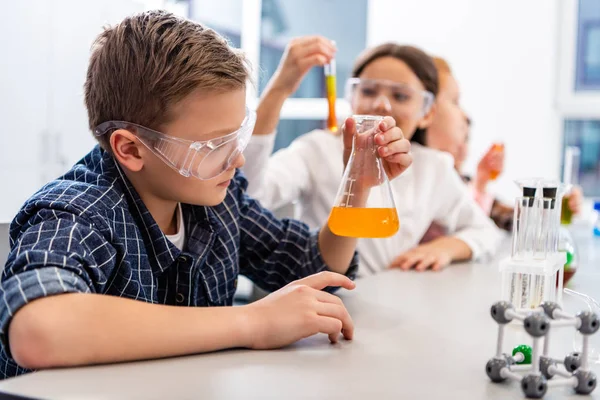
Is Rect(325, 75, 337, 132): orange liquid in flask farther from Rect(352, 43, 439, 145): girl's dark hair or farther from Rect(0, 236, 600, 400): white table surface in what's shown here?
Rect(0, 236, 600, 400): white table surface

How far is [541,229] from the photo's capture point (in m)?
1.12

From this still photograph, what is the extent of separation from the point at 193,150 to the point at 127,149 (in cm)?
11

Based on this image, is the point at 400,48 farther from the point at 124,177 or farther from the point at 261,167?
the point at 124,177

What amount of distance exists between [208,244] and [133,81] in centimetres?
32

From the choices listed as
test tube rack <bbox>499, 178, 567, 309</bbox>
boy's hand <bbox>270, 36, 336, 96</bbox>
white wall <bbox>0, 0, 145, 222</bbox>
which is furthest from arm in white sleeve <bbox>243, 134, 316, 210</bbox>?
white wall <bbox>0, 0, 145, 222</bbox>

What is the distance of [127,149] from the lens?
108 cm

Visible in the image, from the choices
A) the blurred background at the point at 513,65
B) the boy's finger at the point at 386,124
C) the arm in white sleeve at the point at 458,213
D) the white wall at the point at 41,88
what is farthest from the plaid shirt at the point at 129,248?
the blurred background at the point at 513,65

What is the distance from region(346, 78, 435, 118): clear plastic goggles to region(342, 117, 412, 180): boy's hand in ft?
1.95

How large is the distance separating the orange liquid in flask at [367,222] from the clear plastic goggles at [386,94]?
729 mm

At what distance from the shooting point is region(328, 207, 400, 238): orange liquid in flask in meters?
1.16

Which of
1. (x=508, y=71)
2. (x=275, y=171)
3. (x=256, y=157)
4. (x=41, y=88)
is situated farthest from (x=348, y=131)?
(x=508, y=71)

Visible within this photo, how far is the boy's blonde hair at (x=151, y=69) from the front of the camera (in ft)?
3.52

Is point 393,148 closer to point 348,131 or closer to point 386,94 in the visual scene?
point 348,131

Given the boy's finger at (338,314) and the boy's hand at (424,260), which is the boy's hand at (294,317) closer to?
the boy's finger at (338,314)
